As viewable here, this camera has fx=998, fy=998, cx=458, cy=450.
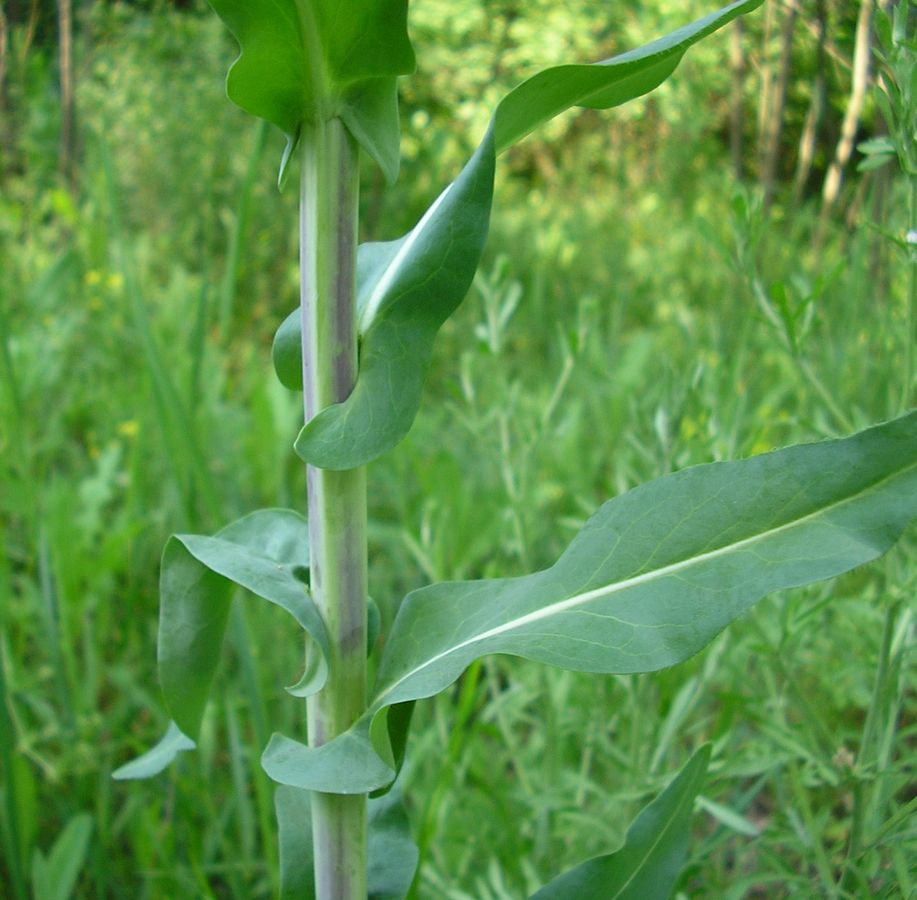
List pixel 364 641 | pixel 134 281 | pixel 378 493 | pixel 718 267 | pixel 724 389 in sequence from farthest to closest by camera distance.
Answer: pixel 718 267 → pixel 378 493 → pixel 724 389 → pixel 134 281 → pixel 364 641

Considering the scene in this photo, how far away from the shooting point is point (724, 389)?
1343 mm

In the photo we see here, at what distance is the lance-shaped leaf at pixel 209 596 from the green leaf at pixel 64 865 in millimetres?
440

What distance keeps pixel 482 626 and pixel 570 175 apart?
6158 millimetres

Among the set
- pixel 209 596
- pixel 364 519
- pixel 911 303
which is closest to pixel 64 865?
pixel 209 596

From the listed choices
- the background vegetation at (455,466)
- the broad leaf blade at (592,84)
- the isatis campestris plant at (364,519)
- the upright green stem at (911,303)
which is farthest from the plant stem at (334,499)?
the upright green stem at (911,303)

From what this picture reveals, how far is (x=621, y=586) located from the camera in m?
0.61

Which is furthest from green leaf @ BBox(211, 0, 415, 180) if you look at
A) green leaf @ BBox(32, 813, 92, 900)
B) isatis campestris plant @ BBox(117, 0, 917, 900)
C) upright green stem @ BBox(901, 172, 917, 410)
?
green leaf @ BBox(32, 813, 92, 900)

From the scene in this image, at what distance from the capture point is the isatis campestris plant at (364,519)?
564 millimetres

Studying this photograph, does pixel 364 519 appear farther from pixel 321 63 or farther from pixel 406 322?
pixel 321 63

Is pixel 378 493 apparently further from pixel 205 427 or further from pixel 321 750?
pixel 321 750

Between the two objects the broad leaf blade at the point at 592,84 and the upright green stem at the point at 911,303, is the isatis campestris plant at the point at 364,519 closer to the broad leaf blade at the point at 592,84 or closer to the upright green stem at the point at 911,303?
the broad leaf blade at the point at 592,84

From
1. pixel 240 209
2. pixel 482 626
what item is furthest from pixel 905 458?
pixel 240 209

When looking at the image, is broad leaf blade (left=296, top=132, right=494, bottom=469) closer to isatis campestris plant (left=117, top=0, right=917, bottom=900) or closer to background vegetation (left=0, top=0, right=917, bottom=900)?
isatis campestris plant (left=117, top=0, right=917, bottom=900)

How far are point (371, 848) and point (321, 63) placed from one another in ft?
1.79
